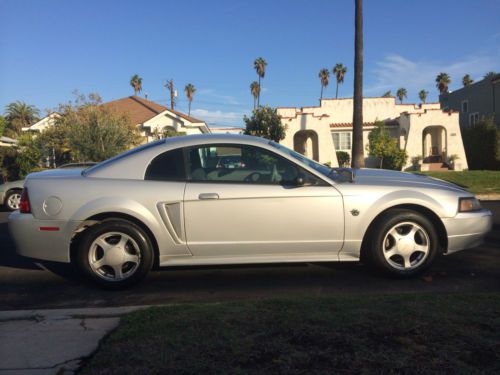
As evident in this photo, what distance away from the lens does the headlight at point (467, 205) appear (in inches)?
187

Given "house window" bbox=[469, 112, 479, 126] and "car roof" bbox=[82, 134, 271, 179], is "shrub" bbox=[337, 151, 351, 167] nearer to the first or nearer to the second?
"house window" bbox=[469, 112, 479, 126]

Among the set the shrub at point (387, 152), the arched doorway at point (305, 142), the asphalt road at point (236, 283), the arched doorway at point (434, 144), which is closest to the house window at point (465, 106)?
the arched doorway at point (434, 144)

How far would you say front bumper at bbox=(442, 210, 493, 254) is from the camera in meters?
4.68

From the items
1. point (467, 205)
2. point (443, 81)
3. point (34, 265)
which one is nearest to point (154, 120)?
point (34, 265)

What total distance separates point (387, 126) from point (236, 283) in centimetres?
2555

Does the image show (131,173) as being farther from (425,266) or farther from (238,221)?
(425,266)

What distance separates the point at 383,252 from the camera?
4.63m

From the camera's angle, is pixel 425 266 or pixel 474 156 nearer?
pixel 425 266

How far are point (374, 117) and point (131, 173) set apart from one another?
27.4 m

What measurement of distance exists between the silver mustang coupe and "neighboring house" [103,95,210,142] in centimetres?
2451

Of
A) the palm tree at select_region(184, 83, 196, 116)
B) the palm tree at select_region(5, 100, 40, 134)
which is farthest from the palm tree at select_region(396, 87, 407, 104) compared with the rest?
the palm tree at select_region(5, 100, 40, 134)

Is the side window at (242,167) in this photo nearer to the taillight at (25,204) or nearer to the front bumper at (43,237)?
the front bumper at (43,237)

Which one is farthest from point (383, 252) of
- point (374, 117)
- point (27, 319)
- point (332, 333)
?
point (374, 117)

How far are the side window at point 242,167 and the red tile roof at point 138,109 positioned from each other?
26864 millimetres
